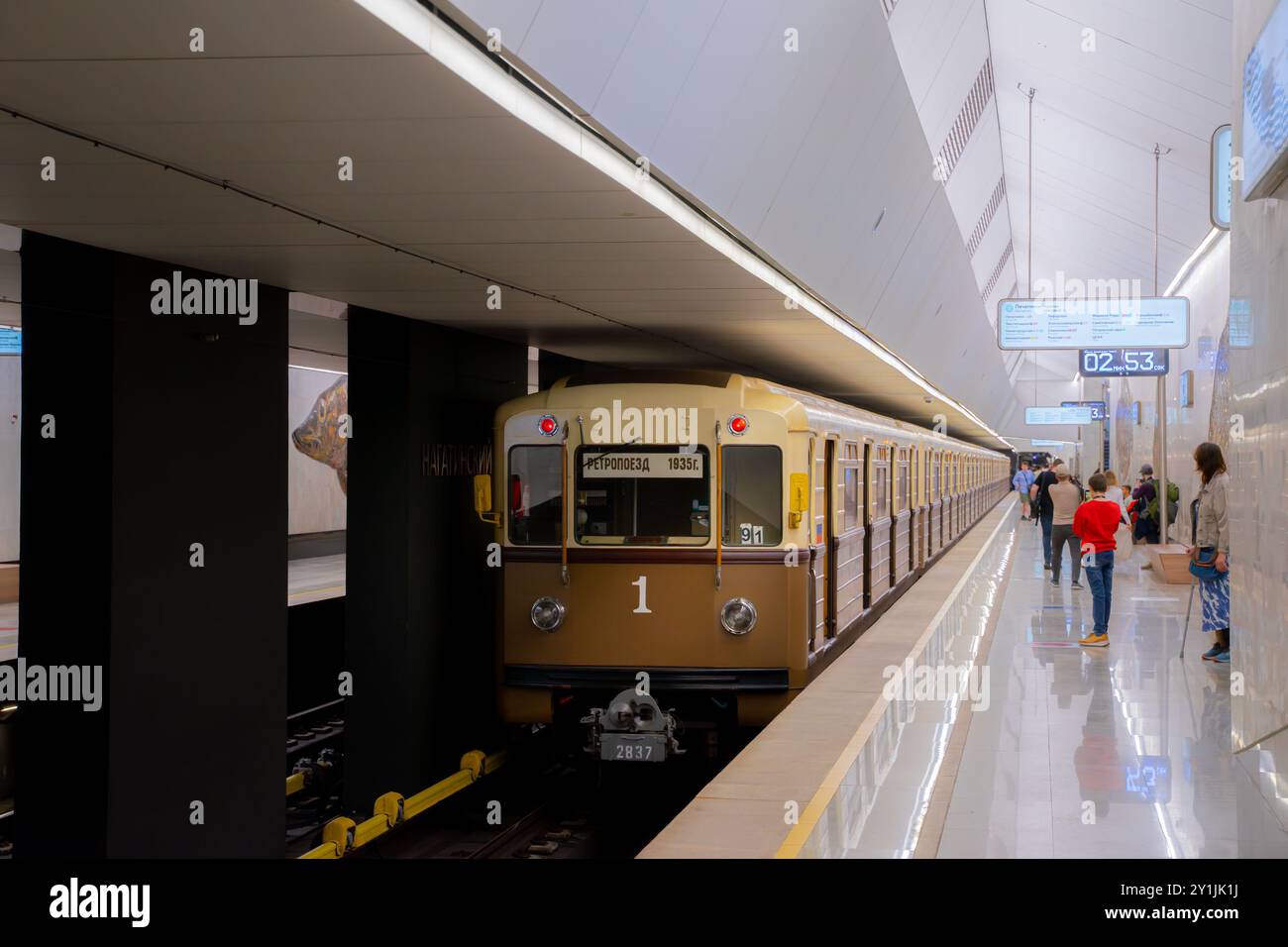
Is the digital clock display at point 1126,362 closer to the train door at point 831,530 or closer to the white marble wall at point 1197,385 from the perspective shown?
the white marble wall at point 1197,385

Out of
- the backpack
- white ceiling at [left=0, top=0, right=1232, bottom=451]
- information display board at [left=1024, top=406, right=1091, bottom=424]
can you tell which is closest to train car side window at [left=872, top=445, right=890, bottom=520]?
white ceiling at [left=0, top=0, right=1232, bottom=451]

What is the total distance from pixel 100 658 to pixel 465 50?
4.04 meters

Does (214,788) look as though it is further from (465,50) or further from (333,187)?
(465,50)

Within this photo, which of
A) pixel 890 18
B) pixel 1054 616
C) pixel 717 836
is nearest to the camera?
pixel 717 836

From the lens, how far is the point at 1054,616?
14.6 m

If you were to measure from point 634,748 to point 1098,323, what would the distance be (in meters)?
11.3

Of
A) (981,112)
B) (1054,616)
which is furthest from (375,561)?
(981,112)

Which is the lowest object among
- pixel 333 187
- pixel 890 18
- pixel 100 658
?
pixel 100 658

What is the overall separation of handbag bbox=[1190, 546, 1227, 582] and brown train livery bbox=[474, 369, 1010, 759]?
3320 millimetres

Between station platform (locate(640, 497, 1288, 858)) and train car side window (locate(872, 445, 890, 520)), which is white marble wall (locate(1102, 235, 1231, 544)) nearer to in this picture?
train car side window (locate(872, 445, 890, 520))

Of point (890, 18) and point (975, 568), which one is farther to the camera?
point (975, 568)

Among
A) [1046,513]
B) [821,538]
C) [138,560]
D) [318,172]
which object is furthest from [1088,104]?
[138,560]

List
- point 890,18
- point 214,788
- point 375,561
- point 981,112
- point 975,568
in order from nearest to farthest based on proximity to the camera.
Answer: point 214,788 < point 375,561 < point 890,18 < point 981,112 < point 975,568

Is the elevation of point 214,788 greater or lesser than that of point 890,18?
lesser
